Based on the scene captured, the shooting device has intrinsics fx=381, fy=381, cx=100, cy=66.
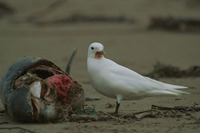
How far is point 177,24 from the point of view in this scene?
1817 cm

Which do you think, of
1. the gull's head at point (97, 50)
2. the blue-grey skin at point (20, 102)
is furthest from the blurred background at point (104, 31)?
the blue-grey skin at point (20, 102)

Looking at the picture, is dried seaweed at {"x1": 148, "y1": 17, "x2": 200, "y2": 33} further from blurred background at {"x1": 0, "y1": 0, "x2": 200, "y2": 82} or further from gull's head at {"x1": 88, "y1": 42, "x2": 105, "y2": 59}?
gull's head at {"x1": 88, "y1": 42, "x2": 105, "y2": 59}

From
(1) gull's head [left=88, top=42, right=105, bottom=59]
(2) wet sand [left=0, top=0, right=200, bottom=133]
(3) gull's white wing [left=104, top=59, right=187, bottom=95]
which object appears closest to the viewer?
(2) wet sand [left=0, top=0, right=200, bottom=133]

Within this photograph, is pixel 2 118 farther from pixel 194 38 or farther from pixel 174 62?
pixel 194 38

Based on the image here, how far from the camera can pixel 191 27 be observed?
1833 cm

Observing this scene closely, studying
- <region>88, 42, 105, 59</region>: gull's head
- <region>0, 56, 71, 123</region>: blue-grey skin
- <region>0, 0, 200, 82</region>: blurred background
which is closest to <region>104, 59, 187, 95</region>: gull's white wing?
<region>88, 42, 105, 59</region>: gull's head

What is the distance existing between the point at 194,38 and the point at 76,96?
12270 mm

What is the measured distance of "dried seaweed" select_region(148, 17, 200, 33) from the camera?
709 inches

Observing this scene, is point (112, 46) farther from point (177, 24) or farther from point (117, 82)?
point (117, 82)

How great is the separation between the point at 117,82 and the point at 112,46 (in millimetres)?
10073

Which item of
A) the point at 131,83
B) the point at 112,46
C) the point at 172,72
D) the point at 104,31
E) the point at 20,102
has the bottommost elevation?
the point at 20,102

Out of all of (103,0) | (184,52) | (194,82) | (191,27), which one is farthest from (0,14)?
(194,82)

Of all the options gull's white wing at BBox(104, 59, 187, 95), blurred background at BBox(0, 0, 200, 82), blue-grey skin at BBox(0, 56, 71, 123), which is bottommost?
blue-grey skin at BBox(0, 56, 71, 123)

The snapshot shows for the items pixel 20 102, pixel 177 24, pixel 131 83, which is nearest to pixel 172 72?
pixel 131 83
